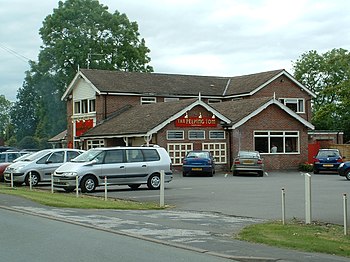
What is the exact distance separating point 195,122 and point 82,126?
12959 mm

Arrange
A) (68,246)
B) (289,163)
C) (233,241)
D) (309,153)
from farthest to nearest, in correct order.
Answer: (309,153)
(289,163)
(233,241)
(68,246)

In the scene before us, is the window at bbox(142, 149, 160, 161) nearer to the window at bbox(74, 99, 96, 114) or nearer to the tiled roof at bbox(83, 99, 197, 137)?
the tiled roof at bbox(83, 99, 197, 137)

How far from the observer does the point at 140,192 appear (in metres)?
26.3

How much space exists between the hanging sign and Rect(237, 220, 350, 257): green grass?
38245 mm

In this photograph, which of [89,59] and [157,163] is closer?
[157,163]

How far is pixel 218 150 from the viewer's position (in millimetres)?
45406

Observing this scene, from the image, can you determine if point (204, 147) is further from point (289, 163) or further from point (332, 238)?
point (332, 238)

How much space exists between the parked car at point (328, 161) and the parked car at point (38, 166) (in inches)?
737

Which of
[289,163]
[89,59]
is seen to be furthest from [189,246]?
[89,59]

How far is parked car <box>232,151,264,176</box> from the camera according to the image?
3950 cm

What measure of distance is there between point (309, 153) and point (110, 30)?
29.0 m

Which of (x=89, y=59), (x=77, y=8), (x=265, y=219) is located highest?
(x=77, y=8)

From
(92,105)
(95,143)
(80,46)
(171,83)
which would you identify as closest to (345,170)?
(95,143)

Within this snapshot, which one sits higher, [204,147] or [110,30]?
[110,30]
